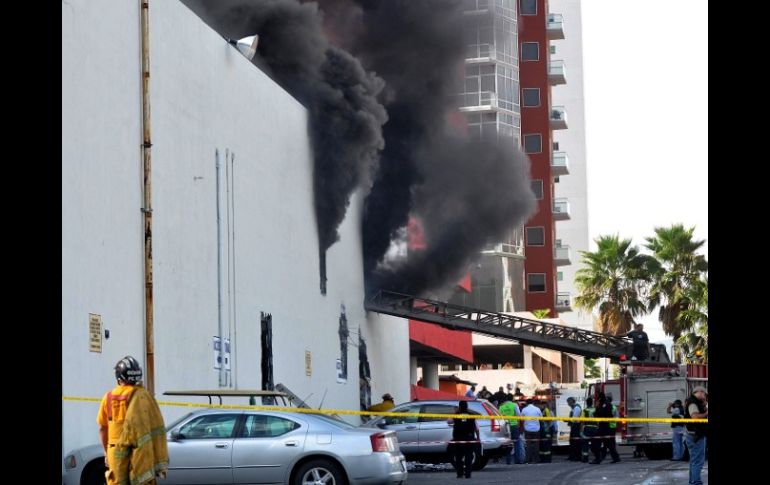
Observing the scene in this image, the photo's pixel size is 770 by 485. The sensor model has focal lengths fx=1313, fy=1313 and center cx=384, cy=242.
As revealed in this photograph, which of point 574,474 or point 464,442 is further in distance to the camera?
point 574,474

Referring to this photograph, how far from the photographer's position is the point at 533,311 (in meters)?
74.1

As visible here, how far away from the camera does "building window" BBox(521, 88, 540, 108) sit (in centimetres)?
7500

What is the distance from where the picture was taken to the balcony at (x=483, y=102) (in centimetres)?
6944

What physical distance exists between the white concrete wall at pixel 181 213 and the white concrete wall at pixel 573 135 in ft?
190

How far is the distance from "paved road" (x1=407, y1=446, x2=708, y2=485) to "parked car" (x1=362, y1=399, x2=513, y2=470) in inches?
13.1

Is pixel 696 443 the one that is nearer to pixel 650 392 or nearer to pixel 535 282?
pixel 650 392

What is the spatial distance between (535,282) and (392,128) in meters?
32.7

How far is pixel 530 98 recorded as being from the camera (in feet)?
246

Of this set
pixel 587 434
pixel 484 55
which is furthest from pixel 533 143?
pixel 587 434

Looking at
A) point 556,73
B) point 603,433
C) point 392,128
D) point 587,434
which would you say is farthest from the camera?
point 556,73

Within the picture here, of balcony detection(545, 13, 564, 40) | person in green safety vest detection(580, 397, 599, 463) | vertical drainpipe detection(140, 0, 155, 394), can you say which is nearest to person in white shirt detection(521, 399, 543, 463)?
person in green safety vest detection(580, 397, 599, 463)

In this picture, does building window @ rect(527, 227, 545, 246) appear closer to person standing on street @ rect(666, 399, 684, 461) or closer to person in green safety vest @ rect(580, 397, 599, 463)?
person in green safety vest @ rect(580, 397, 599, 463)
